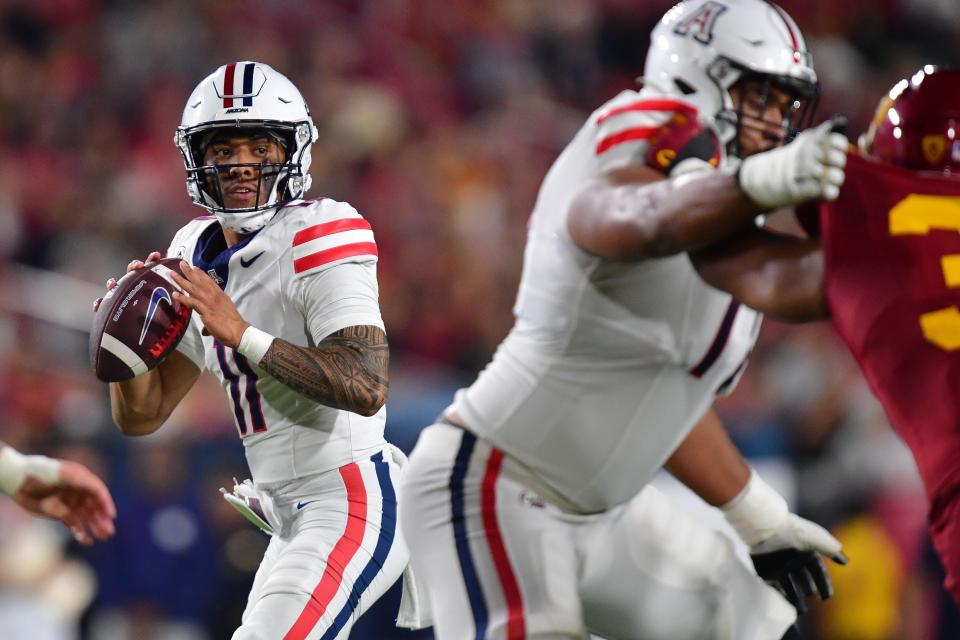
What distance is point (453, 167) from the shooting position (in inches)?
323

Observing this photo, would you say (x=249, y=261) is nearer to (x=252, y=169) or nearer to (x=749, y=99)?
(x=252, y=169)

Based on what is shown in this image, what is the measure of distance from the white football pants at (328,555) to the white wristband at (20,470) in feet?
1.80

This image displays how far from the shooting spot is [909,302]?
2346mm

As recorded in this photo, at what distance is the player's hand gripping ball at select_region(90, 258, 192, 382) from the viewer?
3441mm

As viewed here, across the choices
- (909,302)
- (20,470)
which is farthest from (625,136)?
(20,470)

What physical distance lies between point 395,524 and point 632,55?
6121 mm

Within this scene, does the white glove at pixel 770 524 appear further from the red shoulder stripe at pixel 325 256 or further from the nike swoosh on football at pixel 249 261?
the nike swoosh on football at pixel 249 261

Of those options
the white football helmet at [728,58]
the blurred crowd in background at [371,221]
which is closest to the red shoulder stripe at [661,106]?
the white football helmet at [728,58]

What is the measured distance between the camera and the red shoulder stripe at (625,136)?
2.60 m

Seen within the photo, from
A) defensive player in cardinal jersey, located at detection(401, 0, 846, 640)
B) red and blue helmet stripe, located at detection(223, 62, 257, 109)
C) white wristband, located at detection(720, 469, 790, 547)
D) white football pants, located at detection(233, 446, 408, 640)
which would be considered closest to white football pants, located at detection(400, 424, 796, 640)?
defensive player in cardinal jersey, located at detection(401, 0, 846, 640)

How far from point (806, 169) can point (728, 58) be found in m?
0.68

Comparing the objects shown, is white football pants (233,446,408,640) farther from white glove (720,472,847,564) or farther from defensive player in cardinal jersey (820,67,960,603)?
defensive player in cardinal jersey (820,67,960,603)

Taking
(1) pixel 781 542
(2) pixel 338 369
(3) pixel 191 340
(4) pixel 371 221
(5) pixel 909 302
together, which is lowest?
(4) pixel 371 221

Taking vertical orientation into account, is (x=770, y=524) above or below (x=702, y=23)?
below
